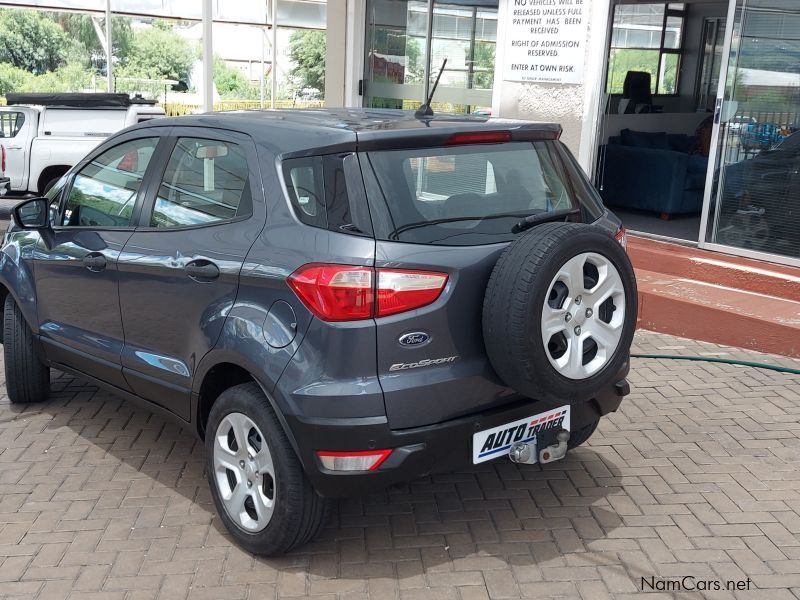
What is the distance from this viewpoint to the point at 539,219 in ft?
11.9

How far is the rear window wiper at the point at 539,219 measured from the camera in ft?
11.7

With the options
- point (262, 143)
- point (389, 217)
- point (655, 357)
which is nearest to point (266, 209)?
point (262, 143)

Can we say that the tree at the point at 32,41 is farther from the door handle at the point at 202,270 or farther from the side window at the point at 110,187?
the door handle at the point at 202,270

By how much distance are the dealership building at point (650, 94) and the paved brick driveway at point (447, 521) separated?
220 cm

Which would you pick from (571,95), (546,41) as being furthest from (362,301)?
(546,41)

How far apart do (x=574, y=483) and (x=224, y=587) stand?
1.82m

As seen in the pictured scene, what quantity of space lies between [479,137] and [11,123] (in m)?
11.9

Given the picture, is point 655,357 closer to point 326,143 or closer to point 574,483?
point 574,483

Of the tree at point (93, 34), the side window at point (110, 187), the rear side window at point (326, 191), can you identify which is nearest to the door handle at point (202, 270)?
the rear side window at point (326, 191)

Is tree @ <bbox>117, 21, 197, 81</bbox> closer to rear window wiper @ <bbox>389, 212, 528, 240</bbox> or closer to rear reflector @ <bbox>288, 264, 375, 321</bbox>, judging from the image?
rear window wiper @ <bbox>389, 212, 528, 240</bbox>

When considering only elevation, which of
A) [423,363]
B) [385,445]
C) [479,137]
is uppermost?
[479,137]

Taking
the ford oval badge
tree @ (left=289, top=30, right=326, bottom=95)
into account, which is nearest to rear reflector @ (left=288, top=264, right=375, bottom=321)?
the ford oval badge

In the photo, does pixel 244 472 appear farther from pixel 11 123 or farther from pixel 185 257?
pixel 11 123

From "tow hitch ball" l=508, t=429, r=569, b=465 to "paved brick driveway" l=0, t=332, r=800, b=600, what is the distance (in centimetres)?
17
